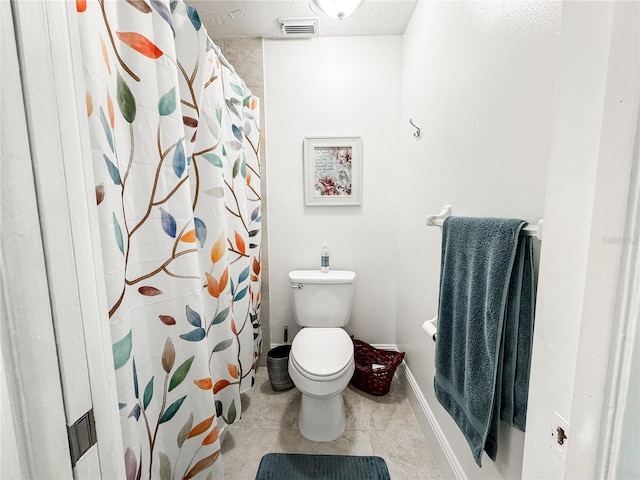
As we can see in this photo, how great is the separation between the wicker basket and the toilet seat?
32 centimetres

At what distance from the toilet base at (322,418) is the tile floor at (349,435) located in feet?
0.10

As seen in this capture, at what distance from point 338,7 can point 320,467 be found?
2.24 metres

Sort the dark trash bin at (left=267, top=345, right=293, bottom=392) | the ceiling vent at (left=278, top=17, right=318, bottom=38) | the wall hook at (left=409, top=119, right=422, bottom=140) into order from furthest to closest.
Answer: the dark trash bin at (left=267, top=345, right=293, bottom=392) < the ceiling vent at (left=278, top=17, right=318, bottom=38) < the wall hook at (left=409, top=119, right=422, bottom=140)

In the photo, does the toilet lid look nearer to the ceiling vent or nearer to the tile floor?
the tile floor

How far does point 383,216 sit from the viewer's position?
187cm

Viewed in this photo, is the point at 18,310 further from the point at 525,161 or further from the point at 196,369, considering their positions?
the point at 525,161

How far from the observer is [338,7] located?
139 cm

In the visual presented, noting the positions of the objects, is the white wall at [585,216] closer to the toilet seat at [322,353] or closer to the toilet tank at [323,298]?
the toilet seat at [322,353]

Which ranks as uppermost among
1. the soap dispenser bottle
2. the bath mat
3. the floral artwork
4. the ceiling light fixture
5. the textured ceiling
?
the textured ceiling

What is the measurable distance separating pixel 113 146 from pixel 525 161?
106cm

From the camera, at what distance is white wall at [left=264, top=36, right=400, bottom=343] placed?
1.75 m

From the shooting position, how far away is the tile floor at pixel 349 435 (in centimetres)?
124

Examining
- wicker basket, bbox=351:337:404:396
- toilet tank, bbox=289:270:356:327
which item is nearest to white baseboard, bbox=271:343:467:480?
wicker basket, bbox=351:337:404:396

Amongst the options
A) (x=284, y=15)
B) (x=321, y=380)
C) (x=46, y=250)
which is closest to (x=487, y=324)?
(x=321, y=380)
